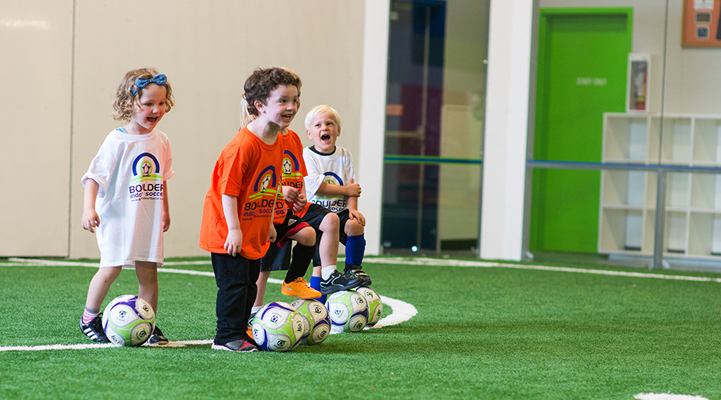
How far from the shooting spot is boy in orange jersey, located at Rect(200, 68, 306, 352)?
10.6 ft

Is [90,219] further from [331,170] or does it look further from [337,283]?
[331,170]

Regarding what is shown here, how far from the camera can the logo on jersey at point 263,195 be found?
129 inches

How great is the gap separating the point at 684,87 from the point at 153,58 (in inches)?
222

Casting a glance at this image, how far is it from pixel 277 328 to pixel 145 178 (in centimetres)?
90

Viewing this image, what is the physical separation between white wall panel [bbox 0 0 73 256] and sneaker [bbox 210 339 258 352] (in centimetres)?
423

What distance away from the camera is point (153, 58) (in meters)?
7.15

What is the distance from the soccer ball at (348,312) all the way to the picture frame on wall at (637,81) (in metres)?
5.53

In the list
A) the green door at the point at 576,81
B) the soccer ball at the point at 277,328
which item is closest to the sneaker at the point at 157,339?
the soccer ball at the point at 277,328

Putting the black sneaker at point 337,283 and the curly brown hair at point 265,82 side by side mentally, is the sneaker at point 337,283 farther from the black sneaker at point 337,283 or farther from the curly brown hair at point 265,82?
the curly brown hair at point 265,82

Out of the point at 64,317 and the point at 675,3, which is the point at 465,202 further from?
the point at 64,317

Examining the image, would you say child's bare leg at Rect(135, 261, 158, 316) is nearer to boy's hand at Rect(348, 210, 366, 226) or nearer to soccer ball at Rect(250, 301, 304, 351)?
soccer ball at Rect(250, 301, 304, 351)

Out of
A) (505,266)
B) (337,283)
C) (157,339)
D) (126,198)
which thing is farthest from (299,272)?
(505,266)

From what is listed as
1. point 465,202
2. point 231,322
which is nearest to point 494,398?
point 231,322

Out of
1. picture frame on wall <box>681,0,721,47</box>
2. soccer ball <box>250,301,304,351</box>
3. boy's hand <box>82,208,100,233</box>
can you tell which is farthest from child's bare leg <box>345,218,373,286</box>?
picture frame on wall <box>681,0,721,47</box>
